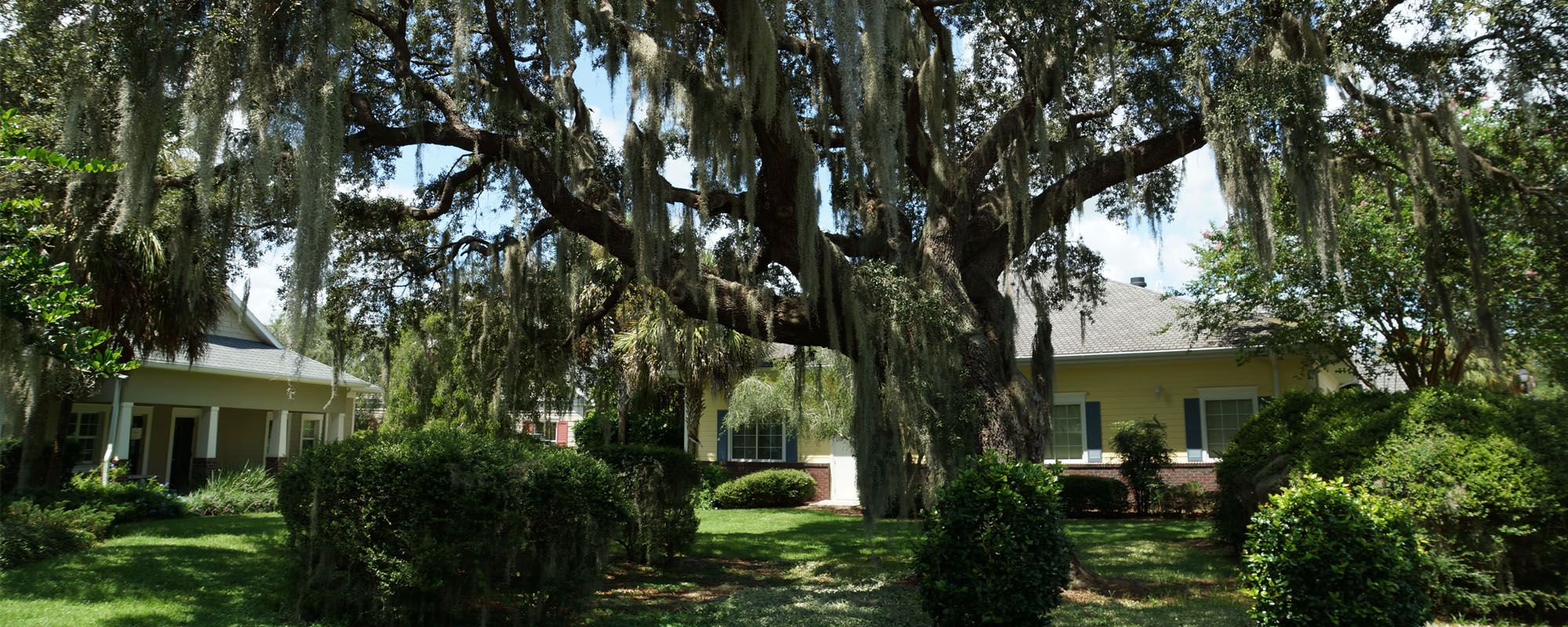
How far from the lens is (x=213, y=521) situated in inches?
428

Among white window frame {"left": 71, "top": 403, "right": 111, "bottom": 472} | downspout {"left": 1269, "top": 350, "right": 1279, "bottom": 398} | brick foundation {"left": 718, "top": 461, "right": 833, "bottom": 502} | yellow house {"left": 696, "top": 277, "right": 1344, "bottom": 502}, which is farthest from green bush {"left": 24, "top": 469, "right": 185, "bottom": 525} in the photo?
downspout {"left": 1269, "top": 350, "right": 1279, "bottom": 398}

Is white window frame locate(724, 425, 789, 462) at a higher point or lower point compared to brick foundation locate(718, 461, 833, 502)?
higher

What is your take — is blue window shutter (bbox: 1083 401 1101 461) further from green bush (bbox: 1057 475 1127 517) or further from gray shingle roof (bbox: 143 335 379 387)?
gray shingle roof (bbox: 143 335 379 387)

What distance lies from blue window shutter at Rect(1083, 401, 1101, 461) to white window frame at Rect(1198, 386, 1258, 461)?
176cm

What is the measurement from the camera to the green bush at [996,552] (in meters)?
5.39

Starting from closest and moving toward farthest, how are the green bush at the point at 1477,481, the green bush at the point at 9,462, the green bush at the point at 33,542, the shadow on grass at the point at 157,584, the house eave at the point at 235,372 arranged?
the shadow on grass at the point at 157,584 < the green bush at the point at 1477,481 < the green bush at the point at 33,542 < the green bush at the point at 9,462 < the house eave at the point at 235,372

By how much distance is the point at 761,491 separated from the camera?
17.0 meters

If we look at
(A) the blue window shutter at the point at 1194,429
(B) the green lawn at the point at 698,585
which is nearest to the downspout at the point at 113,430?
(B) the green lawn at the point at 698,585

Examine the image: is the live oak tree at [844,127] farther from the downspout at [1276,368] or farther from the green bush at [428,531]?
the downspout at [1276,368]

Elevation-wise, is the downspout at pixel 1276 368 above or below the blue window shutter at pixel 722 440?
above

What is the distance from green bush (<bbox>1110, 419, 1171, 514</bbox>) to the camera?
46.8ft

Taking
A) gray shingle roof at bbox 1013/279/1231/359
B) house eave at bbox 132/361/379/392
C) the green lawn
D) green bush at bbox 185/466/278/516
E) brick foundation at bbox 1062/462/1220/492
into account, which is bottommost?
the green lawn

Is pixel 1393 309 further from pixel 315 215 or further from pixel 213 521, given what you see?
pixel 213 521

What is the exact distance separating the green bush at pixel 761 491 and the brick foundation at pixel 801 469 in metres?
0.87
